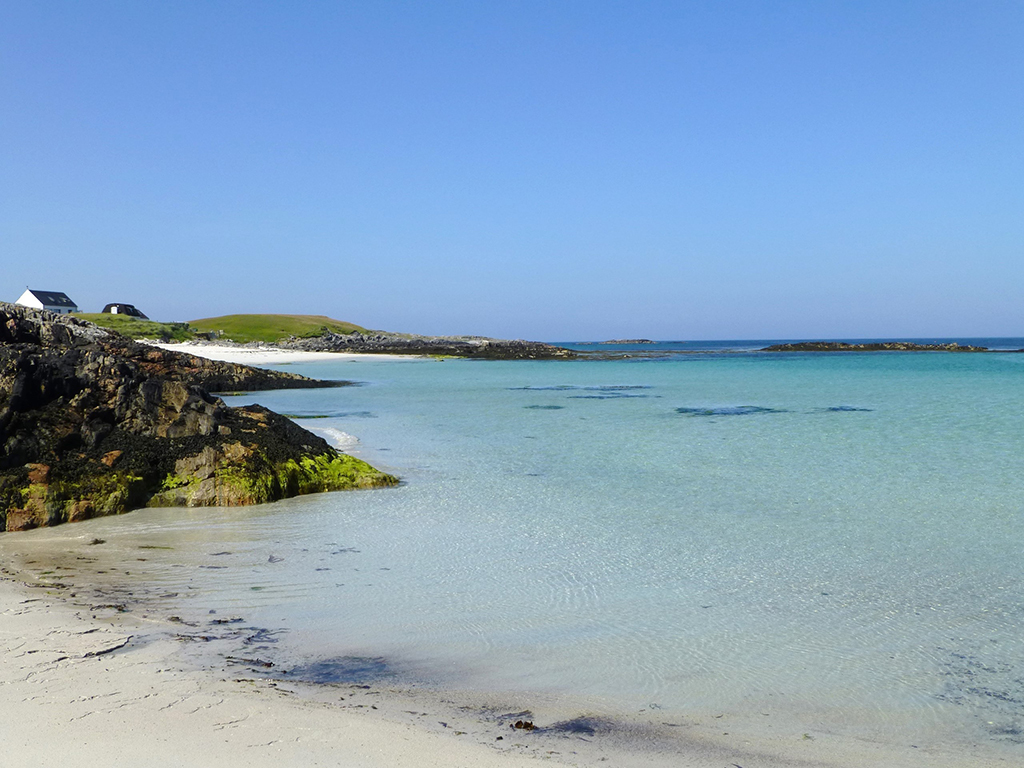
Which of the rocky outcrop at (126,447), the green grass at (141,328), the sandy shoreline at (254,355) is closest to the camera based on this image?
the rocky outcrop at (126,447)

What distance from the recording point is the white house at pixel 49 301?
90.4 metres

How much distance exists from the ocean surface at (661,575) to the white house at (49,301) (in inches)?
3616

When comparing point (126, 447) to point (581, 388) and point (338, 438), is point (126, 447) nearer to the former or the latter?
point (338, 438)

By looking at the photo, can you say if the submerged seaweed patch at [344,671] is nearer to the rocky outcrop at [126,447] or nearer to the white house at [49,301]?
the rocky outcrop at [126,447]

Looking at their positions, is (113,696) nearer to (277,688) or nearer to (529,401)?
(277,688)

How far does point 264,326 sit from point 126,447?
115 m

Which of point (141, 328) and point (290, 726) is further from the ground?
point (141, 328)

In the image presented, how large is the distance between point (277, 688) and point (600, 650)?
220 centimetres

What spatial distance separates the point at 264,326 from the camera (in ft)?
393

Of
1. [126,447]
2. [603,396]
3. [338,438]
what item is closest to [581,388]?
[603,396]

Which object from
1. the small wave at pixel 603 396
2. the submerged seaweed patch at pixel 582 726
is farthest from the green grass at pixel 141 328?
the submerged seaweed patch at pixel 582 726

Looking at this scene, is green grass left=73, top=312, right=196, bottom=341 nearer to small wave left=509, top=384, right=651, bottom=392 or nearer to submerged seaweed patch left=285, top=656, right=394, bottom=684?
small wave left=509, top=384, right=651, bottom=392

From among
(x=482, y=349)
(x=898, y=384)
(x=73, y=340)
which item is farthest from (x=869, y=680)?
(x=482, y=349)

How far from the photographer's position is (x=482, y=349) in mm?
93500
